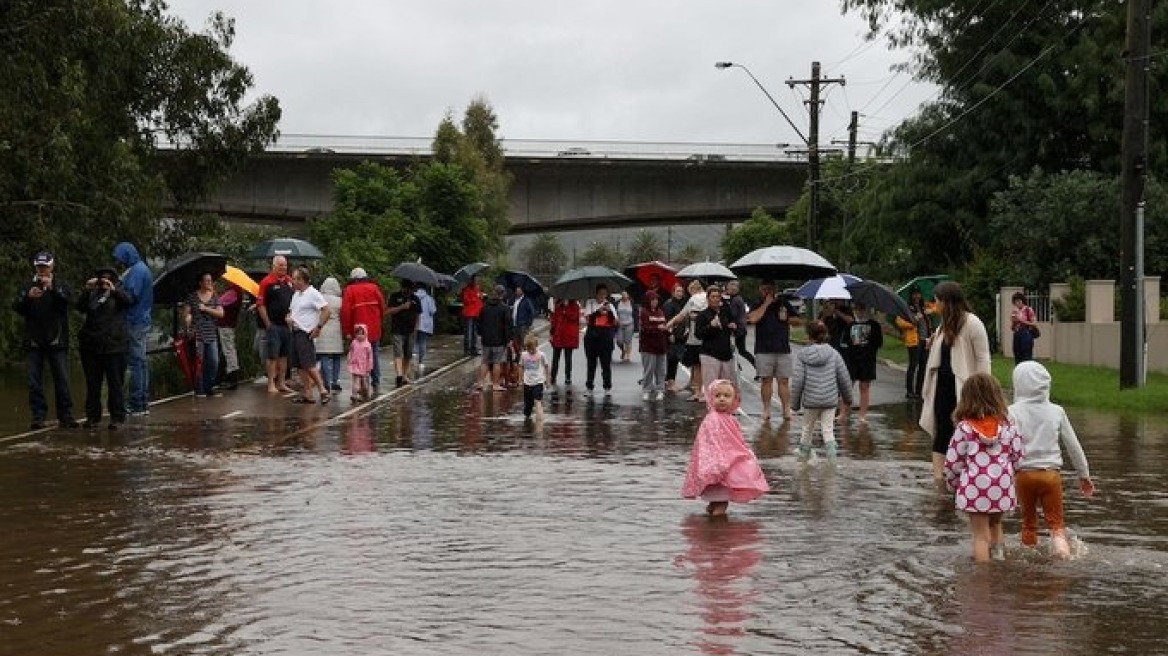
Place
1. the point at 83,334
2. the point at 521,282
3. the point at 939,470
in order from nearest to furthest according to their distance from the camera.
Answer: the point at 939,470, the point at 83,334, the point at 521,282

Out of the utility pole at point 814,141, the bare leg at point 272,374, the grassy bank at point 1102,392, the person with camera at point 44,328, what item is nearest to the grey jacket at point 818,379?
the person with camera at point 44,328

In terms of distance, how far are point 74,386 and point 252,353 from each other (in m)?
2.97

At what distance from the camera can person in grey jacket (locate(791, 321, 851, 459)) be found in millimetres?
15930

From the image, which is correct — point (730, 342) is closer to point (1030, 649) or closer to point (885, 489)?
point (885, 489)

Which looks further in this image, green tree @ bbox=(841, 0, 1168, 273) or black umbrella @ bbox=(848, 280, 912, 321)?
green tree @ bbox=(841, 0, 1168, 273)

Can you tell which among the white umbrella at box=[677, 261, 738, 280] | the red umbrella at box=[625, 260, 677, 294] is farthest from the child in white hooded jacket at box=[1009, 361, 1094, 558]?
the red umbrella at box=[625, 260, 677, 294]

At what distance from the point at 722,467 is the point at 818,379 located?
4189mm

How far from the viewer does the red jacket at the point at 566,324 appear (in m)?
27.9

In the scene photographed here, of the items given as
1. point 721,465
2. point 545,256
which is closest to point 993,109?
point 721,465

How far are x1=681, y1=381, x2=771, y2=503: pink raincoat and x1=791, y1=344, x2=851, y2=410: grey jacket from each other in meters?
3.61

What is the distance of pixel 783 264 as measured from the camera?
930 inches

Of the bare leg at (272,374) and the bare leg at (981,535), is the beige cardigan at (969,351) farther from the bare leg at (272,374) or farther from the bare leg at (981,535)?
the bare leg at (272,374)

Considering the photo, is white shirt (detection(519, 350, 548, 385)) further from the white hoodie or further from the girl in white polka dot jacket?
the girl in white polka dot jacket

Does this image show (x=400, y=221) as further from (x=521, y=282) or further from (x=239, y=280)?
(x=239, y=280)
